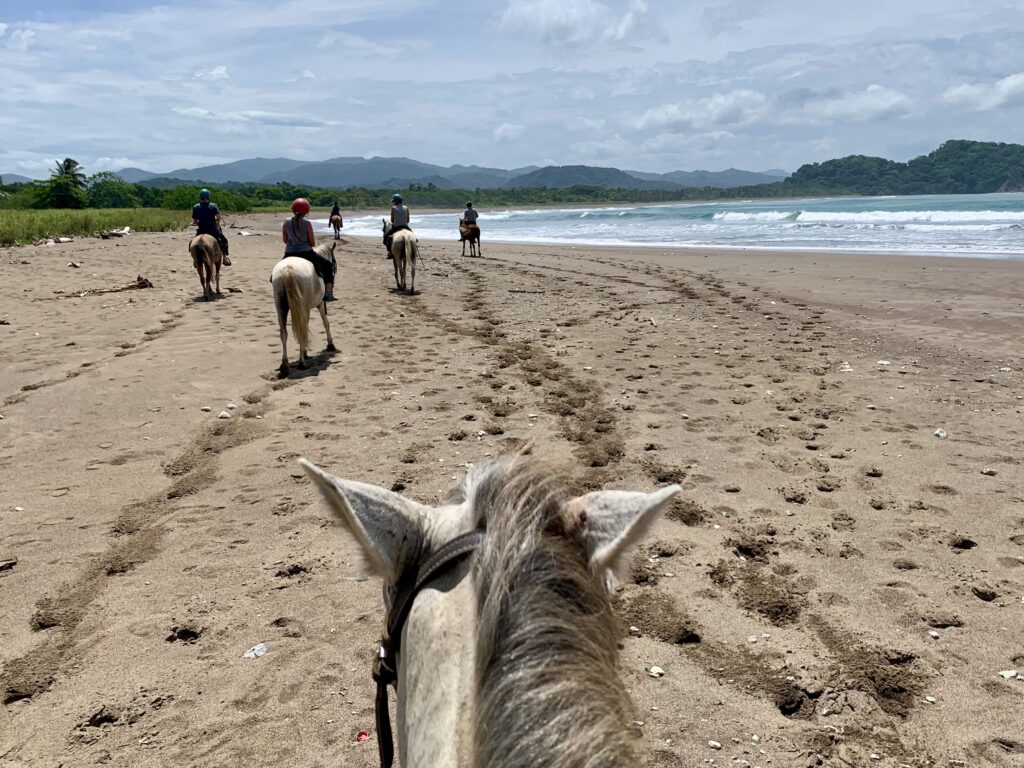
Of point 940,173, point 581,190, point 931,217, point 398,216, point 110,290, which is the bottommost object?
point 110,290

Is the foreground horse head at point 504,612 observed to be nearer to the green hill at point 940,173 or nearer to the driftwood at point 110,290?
the driftwood at point 110,290

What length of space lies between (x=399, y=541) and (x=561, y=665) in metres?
0.48

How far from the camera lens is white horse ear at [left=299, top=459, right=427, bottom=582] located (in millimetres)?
1395

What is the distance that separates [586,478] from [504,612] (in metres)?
3.73

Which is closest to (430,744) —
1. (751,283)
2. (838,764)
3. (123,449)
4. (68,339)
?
(838,764)

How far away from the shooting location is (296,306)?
789 cm

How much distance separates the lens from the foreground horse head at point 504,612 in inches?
41.0

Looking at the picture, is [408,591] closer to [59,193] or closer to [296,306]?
[296,306]

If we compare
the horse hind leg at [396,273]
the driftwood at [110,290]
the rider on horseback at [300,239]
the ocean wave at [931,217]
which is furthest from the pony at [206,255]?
the ocean wave at [931,217]

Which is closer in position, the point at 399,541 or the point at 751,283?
the point at 399,541

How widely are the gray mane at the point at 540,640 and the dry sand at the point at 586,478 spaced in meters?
0.21

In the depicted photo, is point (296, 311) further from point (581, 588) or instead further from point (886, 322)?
point (886, 322)

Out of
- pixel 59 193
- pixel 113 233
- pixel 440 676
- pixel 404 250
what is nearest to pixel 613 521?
pixel 440 676

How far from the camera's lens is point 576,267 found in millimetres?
18094
